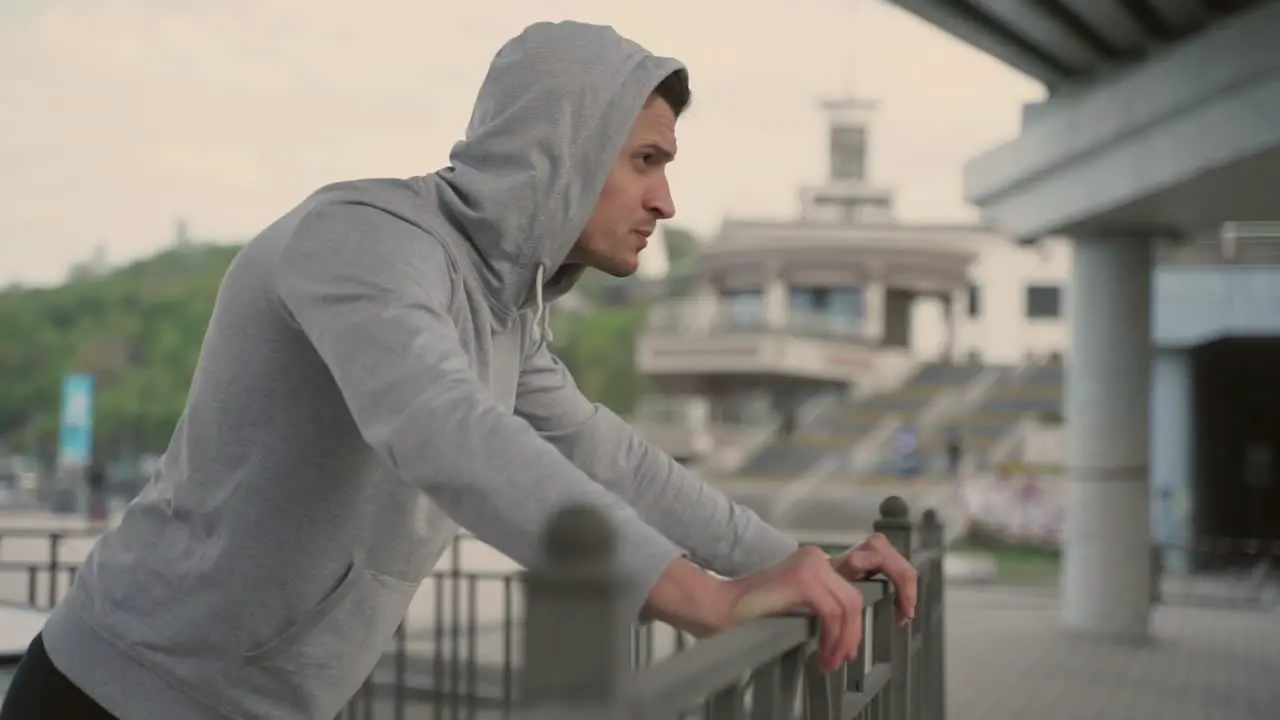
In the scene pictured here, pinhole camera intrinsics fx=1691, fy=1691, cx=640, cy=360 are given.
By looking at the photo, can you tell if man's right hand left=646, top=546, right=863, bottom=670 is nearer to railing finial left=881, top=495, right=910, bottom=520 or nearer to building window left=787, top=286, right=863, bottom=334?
railing finial left=881, top=495, right=910, bottom=520

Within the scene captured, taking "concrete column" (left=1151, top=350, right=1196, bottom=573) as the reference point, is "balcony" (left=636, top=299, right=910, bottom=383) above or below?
above

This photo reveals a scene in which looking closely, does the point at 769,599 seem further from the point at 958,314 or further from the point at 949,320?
the point at 958,314

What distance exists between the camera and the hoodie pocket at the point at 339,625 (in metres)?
1.81

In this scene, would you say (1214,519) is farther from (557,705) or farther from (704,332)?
(557,705)

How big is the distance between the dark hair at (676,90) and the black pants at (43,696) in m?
0.92

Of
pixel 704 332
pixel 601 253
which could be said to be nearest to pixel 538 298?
pixel 601 253

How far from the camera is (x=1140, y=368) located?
14734mm

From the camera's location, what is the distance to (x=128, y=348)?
67.9 meters

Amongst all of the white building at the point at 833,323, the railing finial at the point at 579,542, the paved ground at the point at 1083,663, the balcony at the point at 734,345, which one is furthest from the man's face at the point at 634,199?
the balcony at the point at 734,345

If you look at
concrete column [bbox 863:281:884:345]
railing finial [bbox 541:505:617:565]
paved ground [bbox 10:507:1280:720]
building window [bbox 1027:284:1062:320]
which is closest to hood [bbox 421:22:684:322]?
railing finial [bbox 541:505:617:565]

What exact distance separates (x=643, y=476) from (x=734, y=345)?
44.6 m

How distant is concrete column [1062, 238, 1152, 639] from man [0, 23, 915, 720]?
13.4 m

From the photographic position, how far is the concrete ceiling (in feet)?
33.8

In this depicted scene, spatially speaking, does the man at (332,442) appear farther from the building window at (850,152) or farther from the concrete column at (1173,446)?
the building window at (850,152)
